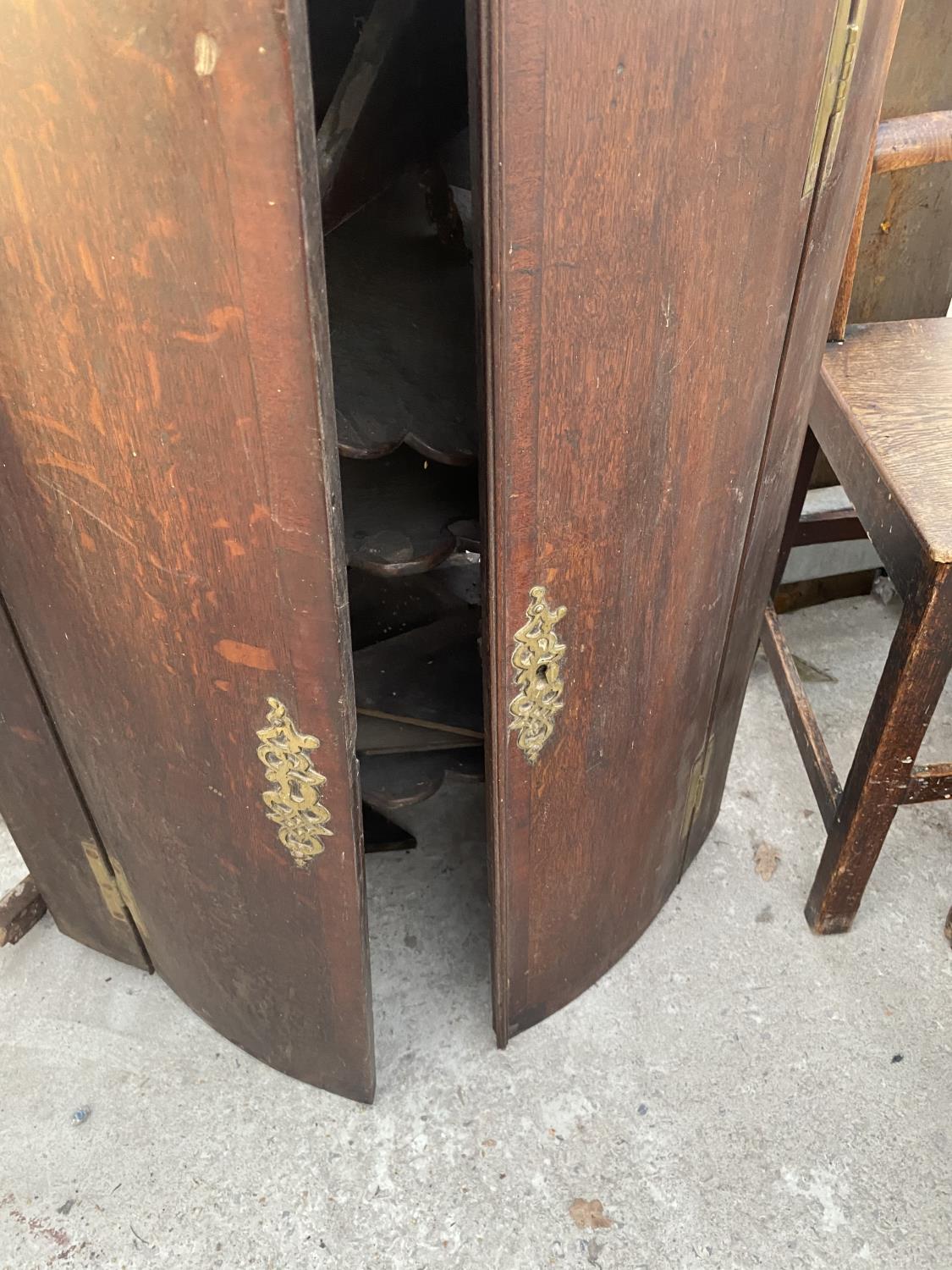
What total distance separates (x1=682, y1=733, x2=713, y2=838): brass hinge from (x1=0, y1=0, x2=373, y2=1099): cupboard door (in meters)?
0.54

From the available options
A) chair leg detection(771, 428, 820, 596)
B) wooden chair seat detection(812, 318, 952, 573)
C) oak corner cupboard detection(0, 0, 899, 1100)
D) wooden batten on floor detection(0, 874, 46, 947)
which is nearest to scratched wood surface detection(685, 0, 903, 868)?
oak corner cupboard detection(0, 0, 899, 1100)

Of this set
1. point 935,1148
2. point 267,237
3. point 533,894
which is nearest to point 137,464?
point 267,237

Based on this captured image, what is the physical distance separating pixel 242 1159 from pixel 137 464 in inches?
37.6

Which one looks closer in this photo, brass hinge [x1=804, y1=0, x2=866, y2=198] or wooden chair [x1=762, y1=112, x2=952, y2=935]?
brass hinge [x1=804, y1=0, x2=866, y2=198]

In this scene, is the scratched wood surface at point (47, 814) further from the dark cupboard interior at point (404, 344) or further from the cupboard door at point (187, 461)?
the dark cupboard interior at point (404, 344)

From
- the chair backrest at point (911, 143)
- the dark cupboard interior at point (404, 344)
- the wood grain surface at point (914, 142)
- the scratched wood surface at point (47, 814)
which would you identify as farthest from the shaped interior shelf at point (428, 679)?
the wood grain surface at point (914, 142)

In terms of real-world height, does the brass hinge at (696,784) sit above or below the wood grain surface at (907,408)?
below

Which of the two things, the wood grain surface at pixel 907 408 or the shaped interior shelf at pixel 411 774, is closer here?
the wood grain surface at pixel 907 408

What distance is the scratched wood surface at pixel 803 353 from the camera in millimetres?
874

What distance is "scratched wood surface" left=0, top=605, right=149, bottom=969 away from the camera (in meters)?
1.09

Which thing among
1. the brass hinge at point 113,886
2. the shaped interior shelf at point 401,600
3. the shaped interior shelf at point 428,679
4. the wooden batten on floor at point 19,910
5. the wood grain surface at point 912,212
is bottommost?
the wooden batten on floor at point 19,910

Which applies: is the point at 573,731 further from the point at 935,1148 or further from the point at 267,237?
the point at 935,1148

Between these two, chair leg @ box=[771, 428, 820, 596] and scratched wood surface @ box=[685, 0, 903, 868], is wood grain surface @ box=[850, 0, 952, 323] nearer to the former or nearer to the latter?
chair leg @ box=[771, 428, 820, 596]

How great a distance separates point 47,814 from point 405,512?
0.60 meters
